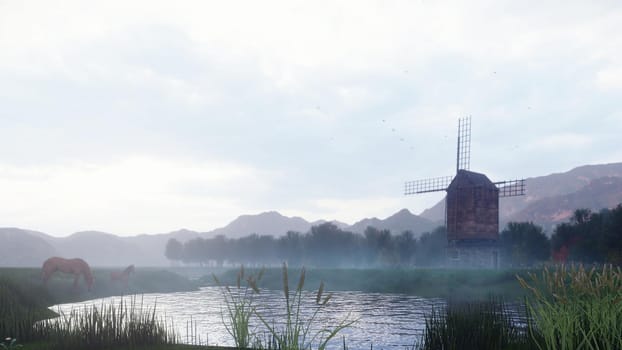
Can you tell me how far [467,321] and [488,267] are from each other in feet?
176

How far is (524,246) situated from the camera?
88500 millimetres

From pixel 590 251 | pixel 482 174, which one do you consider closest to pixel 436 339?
pixel 482 174

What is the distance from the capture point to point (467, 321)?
14.1 meters

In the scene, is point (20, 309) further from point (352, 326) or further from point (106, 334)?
point (352, 326)

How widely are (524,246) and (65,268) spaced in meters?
74.4

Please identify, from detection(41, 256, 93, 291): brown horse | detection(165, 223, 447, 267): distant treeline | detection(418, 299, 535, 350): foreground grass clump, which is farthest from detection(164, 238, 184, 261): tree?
detection(418, 299, 535, 350): foreground grass clump

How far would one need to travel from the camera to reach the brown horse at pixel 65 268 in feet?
126

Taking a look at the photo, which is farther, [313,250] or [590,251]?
[313,250]

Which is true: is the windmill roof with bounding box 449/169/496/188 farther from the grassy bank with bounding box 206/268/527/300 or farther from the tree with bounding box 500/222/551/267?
the tree with bounding box 500/222/551/267

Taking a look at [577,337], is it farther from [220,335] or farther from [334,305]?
[334,305]

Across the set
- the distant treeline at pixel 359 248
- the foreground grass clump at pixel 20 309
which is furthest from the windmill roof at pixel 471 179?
the foreground grass clump at pixel 20 309

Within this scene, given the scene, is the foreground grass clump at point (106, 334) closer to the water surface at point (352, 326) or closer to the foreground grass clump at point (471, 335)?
the water surface at point (352, 326)

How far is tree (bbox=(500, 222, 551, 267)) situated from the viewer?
287 feet

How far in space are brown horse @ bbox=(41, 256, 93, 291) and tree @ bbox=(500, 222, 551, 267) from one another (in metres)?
70.5
